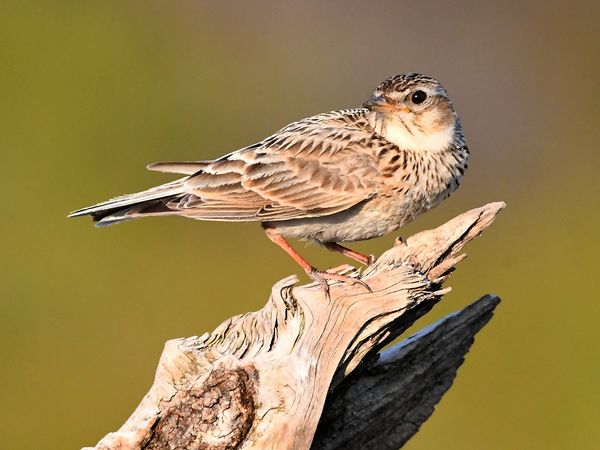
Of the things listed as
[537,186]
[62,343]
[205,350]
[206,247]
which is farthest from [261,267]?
[205,350]

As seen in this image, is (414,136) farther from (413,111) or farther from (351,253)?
(351,253)

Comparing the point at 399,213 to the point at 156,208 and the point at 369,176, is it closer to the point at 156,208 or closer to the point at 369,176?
the point at 369,176

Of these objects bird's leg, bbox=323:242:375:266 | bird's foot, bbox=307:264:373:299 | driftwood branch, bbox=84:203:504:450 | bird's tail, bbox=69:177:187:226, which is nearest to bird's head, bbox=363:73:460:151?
bird's leg, bbox=323:242:375:266

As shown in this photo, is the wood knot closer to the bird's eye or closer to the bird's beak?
the bird's beak

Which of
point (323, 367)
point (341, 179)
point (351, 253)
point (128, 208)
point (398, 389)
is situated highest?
point (128, 208)

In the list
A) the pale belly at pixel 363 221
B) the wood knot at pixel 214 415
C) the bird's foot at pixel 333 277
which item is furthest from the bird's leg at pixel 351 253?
the wood knot at pixel 214 415

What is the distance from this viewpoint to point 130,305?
1488cm

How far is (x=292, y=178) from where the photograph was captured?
912 cm

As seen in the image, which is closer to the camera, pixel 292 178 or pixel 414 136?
pixel 414 136

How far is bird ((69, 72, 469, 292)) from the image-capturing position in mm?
8727

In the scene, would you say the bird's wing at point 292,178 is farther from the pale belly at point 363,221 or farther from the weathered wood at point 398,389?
the weathered wood at point 398,389

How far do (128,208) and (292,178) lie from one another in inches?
45.9

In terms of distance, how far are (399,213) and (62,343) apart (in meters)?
6.86

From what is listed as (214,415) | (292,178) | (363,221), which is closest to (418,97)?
(363,221)
